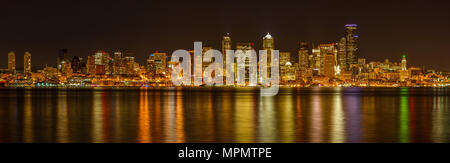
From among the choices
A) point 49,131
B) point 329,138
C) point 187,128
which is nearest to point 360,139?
point 329,138

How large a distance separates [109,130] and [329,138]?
39.4 ft

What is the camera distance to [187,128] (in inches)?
1083
